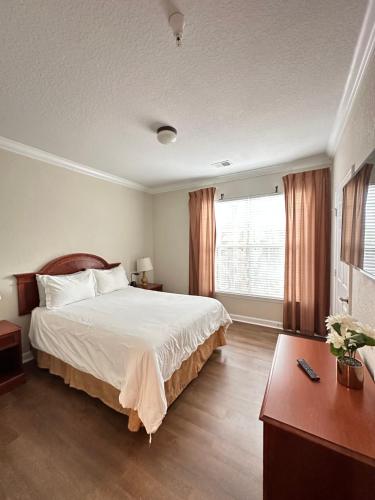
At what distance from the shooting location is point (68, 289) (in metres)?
2.60

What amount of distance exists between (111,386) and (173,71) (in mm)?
2469

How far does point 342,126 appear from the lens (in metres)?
2.08

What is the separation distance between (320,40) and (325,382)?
1.93 metres

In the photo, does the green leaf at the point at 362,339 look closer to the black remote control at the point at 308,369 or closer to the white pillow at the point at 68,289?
the black remote control at the point at 308,369

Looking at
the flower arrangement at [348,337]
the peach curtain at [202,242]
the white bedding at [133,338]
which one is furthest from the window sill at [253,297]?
the flower arrangement at [348,337]

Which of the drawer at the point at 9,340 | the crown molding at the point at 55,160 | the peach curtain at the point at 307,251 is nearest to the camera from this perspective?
the drawer at the point at 9,340

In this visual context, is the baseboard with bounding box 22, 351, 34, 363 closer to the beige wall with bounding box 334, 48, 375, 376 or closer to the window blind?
the beige wall with bounding box 334, 48, 375, 376

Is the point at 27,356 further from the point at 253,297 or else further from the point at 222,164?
the point at 222,164

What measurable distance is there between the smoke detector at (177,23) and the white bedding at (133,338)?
6.47ft

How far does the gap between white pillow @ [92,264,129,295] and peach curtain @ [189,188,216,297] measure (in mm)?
1331

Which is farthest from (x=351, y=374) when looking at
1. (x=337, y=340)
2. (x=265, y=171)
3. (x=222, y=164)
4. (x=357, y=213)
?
(x=265, y=171)

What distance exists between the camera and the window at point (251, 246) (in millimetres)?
3371

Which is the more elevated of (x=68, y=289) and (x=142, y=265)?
(x=142, y=265)

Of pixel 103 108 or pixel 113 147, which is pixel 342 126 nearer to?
pixel 103 108
